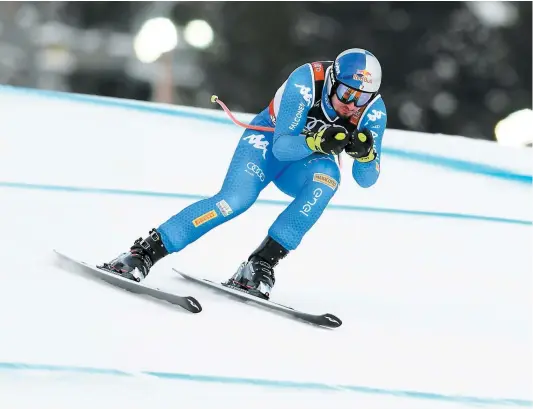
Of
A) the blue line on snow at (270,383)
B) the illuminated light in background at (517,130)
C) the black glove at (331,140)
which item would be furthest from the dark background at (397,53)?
the blue line on snow at (270,383)

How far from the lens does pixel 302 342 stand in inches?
160

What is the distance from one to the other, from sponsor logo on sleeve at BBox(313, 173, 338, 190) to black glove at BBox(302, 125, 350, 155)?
261 mm

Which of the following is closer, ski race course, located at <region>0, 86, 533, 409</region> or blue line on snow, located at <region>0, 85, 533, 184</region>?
ski race course, located at <region>0, 86, 533, 409</region>

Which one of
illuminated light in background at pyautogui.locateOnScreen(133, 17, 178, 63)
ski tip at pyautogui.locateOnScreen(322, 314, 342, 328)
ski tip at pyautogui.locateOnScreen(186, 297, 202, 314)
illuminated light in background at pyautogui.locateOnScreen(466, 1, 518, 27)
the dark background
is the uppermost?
illuminated light in background at pyautogui.locateOnScreen(466, 1, 518, 27)

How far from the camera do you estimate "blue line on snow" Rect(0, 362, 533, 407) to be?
11.7 ft

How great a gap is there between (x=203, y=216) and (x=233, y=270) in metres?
0.68

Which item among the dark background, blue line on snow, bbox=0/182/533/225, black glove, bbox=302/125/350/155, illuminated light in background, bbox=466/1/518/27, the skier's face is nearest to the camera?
black glove, bbox=302/125/350/155

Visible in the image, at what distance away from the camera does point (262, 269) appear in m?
4.57

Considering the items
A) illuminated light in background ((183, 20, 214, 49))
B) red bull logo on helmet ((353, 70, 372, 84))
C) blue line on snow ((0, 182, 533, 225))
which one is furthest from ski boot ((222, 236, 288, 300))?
illuminated light in background ((183, 20, 214, 49))

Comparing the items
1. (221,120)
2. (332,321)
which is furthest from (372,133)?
(221,120)

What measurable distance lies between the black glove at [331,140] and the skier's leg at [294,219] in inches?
10.9

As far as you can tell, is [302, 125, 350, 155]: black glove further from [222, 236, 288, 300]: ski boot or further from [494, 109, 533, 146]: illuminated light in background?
[494, 109, 533, 146]: illuminated light in background

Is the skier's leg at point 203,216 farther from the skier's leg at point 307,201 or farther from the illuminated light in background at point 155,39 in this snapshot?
the illuminated light in background at point 155,39

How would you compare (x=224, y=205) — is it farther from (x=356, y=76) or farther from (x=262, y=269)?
(x=356, y=76)
